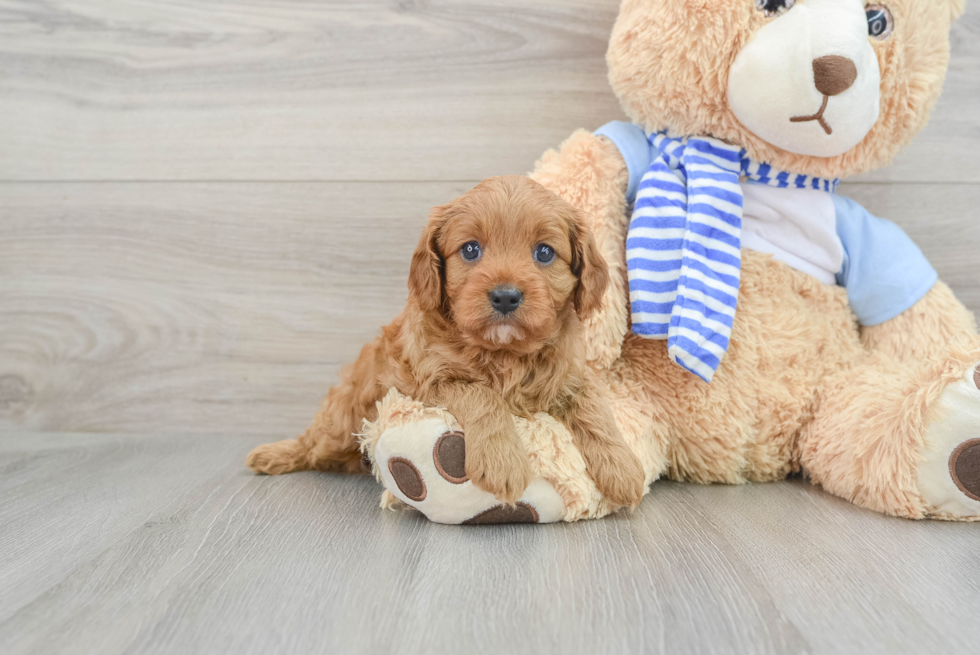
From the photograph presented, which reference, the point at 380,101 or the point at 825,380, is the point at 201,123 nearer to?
the point at 380,101

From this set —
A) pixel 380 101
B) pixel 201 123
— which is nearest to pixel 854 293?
pixel 380 101

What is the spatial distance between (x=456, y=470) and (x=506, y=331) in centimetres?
23

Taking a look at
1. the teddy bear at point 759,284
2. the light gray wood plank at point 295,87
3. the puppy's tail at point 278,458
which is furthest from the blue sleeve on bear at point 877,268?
the puppy's tail at point 278,458

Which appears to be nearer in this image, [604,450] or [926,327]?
[604,450]

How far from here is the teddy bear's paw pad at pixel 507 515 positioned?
1137mm

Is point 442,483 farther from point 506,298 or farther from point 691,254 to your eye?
point 691,254

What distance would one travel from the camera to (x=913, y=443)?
3.83 feet

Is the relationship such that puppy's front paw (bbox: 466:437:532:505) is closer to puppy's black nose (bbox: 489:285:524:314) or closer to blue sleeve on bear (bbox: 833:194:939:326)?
puppy's black nose (bbox: 489:285:524:314)

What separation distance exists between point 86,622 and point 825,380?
4.27 ft

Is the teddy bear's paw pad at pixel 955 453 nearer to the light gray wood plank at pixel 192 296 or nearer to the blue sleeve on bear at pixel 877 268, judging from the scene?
the blue sleeve on bear at pixel 877 268

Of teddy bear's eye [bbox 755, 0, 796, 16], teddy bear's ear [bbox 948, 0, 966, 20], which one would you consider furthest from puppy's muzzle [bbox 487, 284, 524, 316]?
teddy bear's ear [bbox 948, 0, 966, 20]

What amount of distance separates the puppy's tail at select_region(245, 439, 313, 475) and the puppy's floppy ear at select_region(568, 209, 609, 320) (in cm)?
72

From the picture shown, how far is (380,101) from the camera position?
175cm

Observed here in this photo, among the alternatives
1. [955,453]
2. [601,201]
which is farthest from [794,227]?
[955,453]
